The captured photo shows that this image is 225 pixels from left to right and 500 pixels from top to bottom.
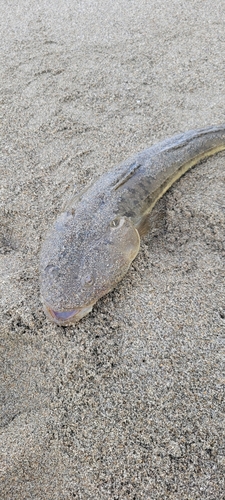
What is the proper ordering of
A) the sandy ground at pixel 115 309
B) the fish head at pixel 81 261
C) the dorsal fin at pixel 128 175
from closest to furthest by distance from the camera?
the sandy ground at pixel 115 309 < the fish head at pixel 81 261 < the dorsal fin at pixel 128 175

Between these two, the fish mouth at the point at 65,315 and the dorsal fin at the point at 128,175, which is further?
the dorsal fin at the point at 128,175

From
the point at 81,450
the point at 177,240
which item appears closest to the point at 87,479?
the point at 81,450

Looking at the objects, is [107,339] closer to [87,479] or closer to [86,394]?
[86,394]

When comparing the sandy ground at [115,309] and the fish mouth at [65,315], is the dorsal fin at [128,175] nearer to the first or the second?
the sandy ground at [115,309]

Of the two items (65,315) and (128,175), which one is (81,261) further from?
(128,175)

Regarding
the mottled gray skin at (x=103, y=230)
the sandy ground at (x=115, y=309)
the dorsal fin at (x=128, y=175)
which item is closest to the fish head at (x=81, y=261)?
the mottled gray skin at (x=103, y=230)

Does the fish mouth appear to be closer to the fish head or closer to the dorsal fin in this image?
the fish head
